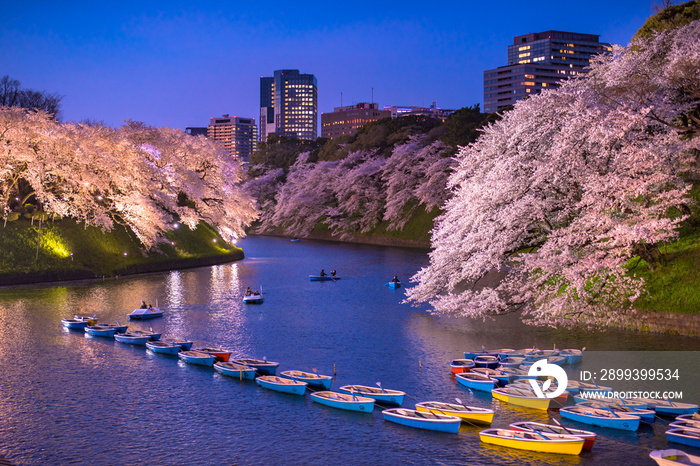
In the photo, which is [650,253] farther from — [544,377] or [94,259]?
[94,259]

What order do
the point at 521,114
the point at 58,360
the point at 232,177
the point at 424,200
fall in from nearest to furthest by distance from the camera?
the point at 58,360, the point at 521,114, the point at 232,177, the point at 424,200

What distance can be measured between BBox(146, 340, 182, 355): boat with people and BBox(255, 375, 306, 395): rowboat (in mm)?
5929

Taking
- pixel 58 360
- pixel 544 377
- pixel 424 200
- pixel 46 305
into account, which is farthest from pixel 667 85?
pixel 424 200

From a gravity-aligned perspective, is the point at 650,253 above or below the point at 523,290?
above

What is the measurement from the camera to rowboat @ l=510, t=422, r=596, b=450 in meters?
15.9

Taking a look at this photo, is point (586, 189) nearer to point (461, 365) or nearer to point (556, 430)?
point (461, 365)

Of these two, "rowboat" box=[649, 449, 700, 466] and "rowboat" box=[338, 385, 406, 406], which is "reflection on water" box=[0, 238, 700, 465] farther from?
"rowboat" box=[649, 449, 700, 466]

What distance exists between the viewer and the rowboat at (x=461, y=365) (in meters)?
21.9

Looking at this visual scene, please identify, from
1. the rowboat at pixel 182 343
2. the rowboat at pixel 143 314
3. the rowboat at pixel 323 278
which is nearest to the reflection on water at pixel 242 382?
the rowboat at pixel 143 314

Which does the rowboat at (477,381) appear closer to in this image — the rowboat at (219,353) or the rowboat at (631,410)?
the rowboat at (631,410)

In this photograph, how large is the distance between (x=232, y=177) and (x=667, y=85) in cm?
5310

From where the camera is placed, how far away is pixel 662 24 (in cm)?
3581

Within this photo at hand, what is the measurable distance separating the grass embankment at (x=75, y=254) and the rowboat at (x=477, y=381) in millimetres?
34750

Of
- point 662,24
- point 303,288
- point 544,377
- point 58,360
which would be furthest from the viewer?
point 303,288
